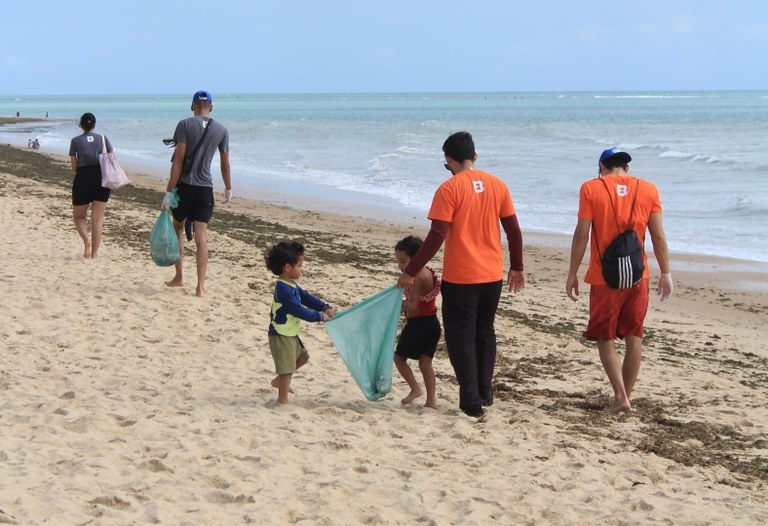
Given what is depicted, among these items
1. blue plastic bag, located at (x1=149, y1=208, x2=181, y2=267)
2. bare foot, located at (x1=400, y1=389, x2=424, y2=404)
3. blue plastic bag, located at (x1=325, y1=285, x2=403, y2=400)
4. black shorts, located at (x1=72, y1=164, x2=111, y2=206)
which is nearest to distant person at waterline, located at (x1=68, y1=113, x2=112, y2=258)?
black shorts, located at (x1=72, y1=164, x2=111, y2=206)

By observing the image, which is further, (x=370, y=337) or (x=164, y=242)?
(x=164, y=242)

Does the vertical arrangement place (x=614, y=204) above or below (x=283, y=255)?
above

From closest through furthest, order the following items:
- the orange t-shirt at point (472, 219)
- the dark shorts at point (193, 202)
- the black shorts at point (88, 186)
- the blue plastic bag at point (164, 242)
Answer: the orange t-shirt at point (472, 219)
the dark shorts at point (193, 202)
the blue plastic bag at point (164, 242)
the black shorts at point (88, 186)

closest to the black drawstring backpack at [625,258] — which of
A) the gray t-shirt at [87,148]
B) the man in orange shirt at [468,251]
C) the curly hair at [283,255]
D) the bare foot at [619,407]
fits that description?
the man in orange shirt at [468,251]

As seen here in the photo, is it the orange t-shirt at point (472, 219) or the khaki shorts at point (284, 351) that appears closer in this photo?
the orange t-shirt at point (472, 219)

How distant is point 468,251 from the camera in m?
5.05

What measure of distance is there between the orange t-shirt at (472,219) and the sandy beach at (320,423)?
0.86 metres

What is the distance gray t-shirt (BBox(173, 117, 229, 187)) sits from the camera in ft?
24.8

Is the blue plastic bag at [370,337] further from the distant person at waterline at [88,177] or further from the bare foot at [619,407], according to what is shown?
the distant person at waterline at [88,177]

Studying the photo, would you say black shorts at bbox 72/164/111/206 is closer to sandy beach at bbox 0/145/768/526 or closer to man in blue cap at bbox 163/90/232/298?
sandy beach at bbox 0/145/768/526

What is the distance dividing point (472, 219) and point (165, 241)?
3.71 m

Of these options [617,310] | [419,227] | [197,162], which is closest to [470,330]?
[617,310]

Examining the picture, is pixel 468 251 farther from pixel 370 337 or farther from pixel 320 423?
pixel 320 423

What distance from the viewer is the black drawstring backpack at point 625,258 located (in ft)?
17.0
